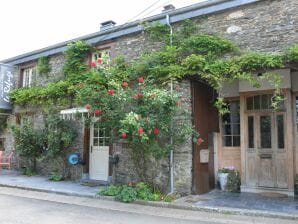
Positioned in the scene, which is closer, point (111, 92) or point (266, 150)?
point (111, 92)

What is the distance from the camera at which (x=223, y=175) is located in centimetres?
1050

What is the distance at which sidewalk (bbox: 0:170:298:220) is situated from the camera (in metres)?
7.68

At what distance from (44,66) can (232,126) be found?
8.28 metres

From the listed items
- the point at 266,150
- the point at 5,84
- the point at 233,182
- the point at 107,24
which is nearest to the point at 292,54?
the point at 266,150

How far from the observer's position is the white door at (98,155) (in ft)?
39.8

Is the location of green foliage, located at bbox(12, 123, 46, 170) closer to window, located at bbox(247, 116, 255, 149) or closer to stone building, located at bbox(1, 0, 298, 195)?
stone building, located at bbox(1, 0, 298, 195)

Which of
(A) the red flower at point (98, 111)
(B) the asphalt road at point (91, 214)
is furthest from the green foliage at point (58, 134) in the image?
(A) the red flower at point (98, 111)

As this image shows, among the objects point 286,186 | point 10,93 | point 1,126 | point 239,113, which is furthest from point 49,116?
point 286,186

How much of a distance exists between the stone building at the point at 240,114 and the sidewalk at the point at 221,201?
0.61 meters

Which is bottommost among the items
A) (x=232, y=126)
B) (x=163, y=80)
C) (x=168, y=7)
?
(x=232, y=126)

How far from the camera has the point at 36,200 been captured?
9203 mm

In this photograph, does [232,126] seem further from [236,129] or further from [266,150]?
[266,150]

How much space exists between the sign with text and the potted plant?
33.2 ft

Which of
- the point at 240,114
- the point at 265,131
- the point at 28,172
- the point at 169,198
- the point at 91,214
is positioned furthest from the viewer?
the point at 28,172
